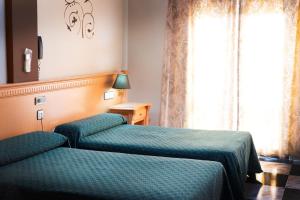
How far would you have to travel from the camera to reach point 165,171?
2.90 metres

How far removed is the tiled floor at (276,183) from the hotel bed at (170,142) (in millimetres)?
174

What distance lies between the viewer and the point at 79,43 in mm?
4594

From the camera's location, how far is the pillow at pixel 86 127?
12.5ft

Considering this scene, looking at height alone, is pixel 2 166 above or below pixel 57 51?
below

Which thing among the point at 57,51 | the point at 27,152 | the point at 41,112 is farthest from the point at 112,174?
the point at 57,51

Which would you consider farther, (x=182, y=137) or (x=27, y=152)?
(x=182, y=137)

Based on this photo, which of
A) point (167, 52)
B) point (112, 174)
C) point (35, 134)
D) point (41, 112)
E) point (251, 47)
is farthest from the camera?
point (167, 52)

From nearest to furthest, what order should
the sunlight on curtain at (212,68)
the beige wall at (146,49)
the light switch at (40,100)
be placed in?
1. the light switch at (40,100)
2. the sunlight on curtain at (212,68)
3. the beige wall at (146,49)

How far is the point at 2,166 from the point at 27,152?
0.25 metres

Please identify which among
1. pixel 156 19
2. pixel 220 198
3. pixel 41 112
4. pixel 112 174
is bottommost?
pixel 220 198

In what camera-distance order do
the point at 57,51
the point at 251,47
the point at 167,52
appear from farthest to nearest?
the point at 167,52 → the point at 251,47 → the point at 57,51

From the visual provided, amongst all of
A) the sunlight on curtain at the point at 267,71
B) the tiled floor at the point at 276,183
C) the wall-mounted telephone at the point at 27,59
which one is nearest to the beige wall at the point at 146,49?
the sunlight on curtain at the point at 267,71

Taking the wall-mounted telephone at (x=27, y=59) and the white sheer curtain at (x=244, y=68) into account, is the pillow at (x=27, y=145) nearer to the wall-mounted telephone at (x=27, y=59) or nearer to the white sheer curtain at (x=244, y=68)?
the wall-mounted telephone at (x=27, y=59)

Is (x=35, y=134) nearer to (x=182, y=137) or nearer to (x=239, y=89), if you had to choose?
(x=182, y=137)
